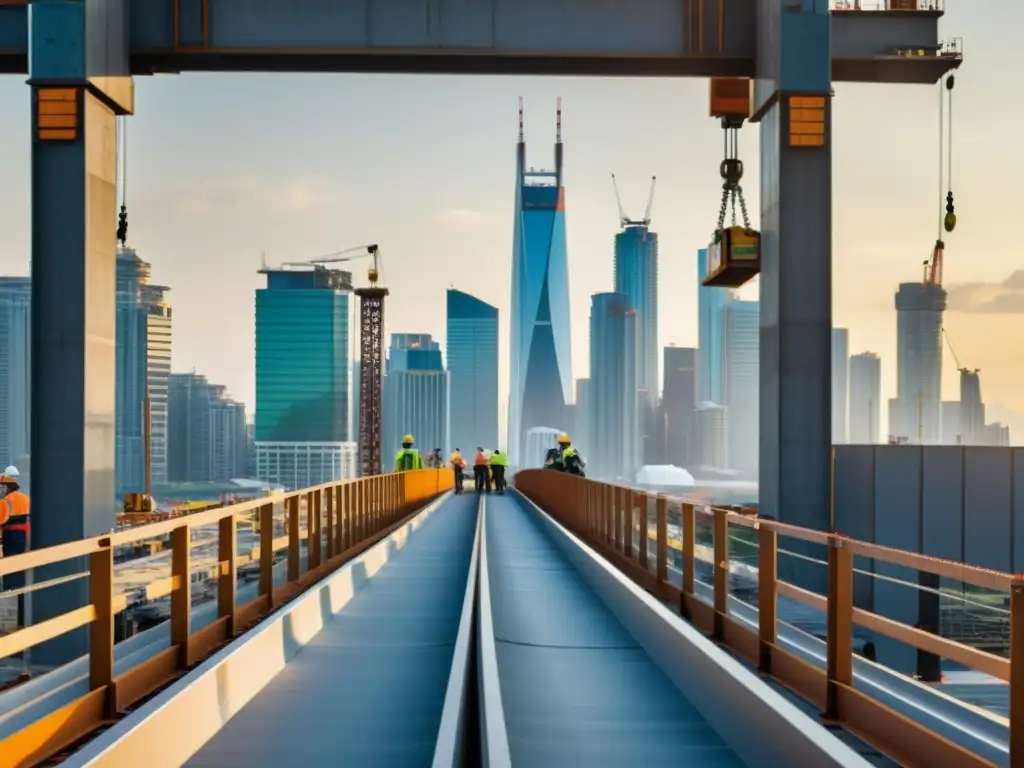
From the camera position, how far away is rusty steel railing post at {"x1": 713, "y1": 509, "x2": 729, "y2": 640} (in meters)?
10.5

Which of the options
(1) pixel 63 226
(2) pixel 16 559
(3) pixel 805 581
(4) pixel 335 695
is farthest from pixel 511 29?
(2) pixel 16 559

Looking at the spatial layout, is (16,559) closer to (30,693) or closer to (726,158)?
(30,693)

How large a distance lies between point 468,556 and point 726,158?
14010 millimetres

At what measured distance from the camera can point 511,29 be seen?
20.4m

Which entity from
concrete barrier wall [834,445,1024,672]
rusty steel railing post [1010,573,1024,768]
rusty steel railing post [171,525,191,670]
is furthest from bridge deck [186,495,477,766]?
concrete barrier wall [834,445,1024,672]

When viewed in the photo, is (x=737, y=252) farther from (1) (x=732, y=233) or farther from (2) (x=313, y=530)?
(2) (x=313, y=530)

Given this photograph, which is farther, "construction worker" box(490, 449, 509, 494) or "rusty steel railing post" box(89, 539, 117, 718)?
"construction worker" box(490, 449, 509, 494)

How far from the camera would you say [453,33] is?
2034 cm

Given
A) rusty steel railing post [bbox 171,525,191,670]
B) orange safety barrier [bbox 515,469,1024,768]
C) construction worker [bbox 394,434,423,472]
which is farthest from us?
construction worker [bbox 394,434,423,472]

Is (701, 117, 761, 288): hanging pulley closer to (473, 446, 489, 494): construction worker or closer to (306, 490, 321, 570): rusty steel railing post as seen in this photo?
(306, 490, 321, 570): rusty steel railing post

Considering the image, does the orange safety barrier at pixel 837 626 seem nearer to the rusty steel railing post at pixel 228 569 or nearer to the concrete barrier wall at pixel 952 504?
the rusty steel railing post at pixel 228 569

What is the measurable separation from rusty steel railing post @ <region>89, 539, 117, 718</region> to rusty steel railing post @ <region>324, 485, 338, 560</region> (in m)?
9.15

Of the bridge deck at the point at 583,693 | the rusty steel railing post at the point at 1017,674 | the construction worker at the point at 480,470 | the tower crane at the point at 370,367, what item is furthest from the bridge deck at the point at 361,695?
the tower crane at the point at 370,367

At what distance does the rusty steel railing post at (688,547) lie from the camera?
38.5 feet
